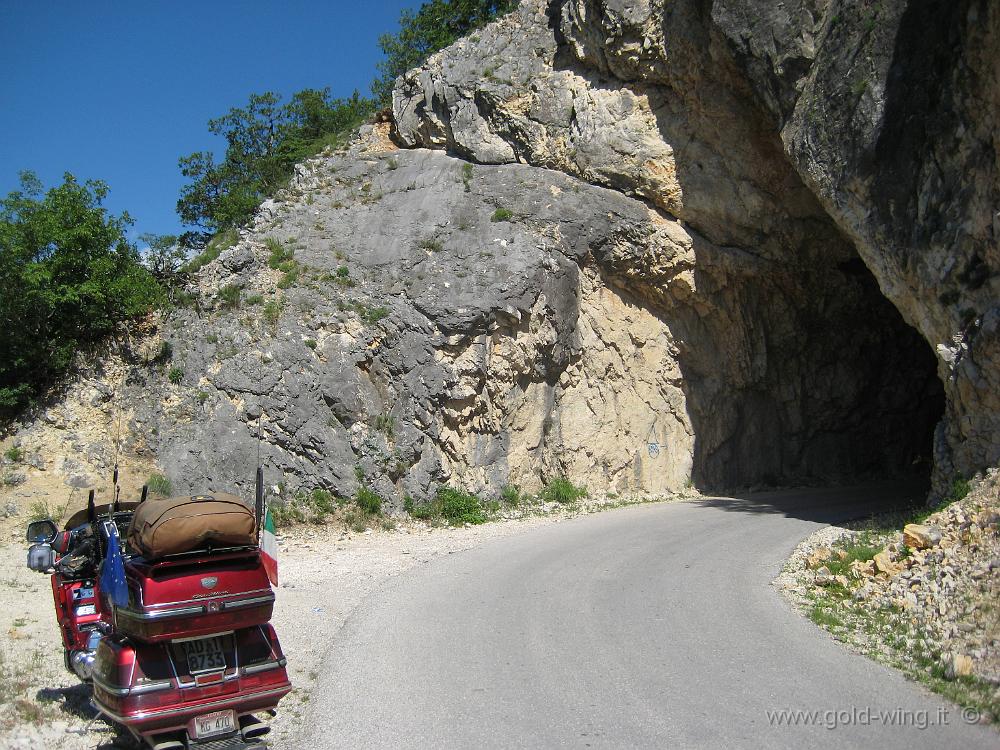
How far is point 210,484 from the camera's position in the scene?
Result: 15578mm

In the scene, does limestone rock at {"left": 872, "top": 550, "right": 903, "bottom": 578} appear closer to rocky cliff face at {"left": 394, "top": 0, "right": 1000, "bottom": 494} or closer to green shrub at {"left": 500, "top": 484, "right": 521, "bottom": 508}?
rocky cliff face at {"left": 394, "top": 0, "right": 1000, "bottom": 494}

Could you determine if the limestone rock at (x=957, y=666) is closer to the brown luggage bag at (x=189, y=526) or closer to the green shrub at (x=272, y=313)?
the brown luggage bag at (x=189, y=526)

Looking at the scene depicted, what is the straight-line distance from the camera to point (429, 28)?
34312 mm

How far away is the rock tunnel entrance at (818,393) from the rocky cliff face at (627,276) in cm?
10

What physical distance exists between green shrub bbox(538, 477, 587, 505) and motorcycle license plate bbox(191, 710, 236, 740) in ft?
44.7

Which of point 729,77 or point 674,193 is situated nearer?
point 729,77

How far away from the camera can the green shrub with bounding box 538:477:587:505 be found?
18.3m

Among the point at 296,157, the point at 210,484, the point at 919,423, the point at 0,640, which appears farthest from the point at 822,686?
the point at 296,157

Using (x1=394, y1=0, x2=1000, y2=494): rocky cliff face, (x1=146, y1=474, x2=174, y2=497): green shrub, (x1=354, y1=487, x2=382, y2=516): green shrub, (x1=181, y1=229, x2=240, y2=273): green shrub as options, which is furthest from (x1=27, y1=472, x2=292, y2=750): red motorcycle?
(x1=181, y1=229, x2=240, y2=273): green shrub

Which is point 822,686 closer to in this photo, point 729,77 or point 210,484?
point 210,484

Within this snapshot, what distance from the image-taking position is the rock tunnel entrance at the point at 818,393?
2202cm

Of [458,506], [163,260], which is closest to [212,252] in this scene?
[163,260]

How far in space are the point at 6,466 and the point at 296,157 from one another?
1787cm

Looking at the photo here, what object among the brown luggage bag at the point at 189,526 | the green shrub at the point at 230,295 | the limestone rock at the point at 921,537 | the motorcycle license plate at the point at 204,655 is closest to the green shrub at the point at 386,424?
the green shrub at the point at 230,295
